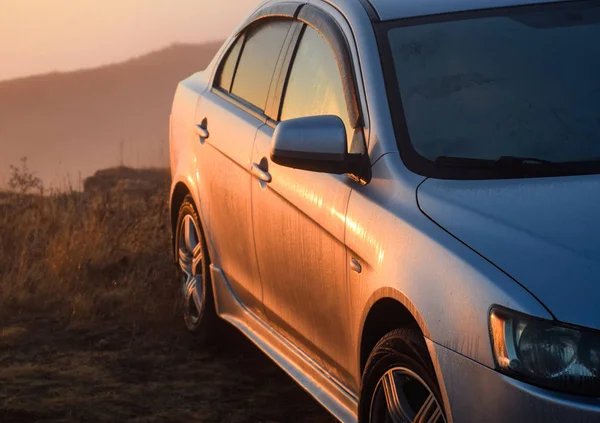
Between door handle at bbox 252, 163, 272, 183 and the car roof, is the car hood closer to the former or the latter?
the car roof

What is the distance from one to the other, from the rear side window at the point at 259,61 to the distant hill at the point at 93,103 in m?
16.0

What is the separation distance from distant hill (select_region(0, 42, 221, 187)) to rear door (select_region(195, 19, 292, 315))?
1590cm

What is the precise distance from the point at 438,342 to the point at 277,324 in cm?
182

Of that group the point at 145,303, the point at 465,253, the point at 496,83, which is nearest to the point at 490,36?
the point at 496,83

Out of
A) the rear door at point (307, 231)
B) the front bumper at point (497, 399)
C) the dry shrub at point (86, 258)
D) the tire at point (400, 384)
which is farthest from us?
the dry shrub at point (86, 258)

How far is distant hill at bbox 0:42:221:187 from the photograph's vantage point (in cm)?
2509

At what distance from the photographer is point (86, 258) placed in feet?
28.3

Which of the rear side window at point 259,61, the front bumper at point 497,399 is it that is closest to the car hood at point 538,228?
the front bumper at point 497,399

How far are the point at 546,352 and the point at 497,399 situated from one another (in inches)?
6.9

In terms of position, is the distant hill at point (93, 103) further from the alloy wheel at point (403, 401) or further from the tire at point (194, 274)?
the alloy wheel at point (403, 401)

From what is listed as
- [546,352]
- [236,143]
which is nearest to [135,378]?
[236,143]

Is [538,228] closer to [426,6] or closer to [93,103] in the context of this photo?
[426,6]

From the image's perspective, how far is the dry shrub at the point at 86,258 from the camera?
775 centimetres

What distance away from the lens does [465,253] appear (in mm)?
3785
